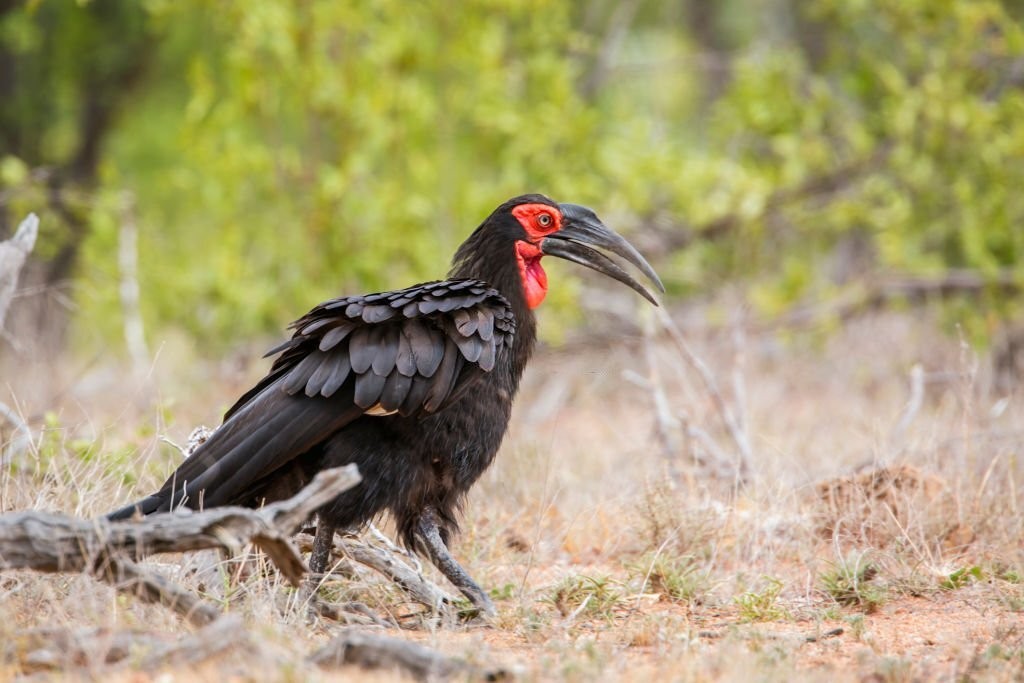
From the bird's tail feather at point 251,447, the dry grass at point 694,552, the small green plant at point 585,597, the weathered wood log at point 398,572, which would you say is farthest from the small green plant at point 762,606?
the bird's tail feather at point 251,447

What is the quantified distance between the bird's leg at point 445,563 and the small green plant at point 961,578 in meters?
1.69

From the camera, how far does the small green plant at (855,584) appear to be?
423cm

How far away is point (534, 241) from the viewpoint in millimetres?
4754

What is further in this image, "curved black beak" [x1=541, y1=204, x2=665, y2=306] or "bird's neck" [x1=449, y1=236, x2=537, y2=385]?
"curved black beak" [x1=541, y1=204, x2=665, y2=306]

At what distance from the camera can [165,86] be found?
498 inches

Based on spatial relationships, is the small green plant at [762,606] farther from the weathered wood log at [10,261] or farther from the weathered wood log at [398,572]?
the weathered wood log at [10,261]

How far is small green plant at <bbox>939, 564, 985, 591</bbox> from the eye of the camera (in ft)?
14.3

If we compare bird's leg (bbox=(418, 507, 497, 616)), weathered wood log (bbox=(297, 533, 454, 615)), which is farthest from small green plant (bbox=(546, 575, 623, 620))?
weathered wood log (bbox=(297, 533, 454, 615))

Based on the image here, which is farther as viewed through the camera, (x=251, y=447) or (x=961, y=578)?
(x=961, y=578)

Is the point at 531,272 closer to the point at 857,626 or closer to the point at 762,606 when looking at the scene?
the point at 762,606

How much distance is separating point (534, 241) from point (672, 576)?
55.9 inches

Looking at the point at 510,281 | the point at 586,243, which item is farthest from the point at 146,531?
the point at 586,243

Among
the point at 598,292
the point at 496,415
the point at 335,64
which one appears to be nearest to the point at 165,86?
the point at 335,64

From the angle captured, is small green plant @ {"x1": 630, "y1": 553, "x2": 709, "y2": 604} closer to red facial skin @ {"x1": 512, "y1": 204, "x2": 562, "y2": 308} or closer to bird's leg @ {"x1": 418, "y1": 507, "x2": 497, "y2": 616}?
bird's leg @ {"x1": 418, "y1": 507, "x2": 497, "y2": 616}
